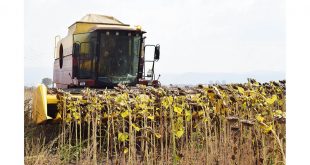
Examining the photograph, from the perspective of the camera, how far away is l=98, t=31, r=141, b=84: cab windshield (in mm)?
7012

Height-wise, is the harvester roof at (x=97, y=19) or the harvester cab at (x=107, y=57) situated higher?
the harvester roof at (x=97, y=19)

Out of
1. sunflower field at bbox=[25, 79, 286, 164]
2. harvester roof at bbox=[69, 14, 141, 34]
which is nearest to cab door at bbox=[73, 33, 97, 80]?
harvester roof at bbox=[69, 14, 141, 34]

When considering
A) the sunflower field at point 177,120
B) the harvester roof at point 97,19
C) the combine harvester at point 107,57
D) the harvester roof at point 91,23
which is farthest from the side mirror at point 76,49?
the sunflower field at point 177,120

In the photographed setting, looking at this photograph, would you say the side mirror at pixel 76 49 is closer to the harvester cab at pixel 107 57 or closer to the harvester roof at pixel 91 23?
the harvester cab at pixel 107 57

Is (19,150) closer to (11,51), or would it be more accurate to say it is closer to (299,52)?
(11,51)

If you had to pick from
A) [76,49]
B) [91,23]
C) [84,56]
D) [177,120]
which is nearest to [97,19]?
[91,23]

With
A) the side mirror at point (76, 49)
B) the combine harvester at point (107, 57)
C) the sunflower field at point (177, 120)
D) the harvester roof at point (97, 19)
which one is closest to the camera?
the sunflower field at point (177, 120)

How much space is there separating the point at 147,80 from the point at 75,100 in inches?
126

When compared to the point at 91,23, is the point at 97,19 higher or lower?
higher

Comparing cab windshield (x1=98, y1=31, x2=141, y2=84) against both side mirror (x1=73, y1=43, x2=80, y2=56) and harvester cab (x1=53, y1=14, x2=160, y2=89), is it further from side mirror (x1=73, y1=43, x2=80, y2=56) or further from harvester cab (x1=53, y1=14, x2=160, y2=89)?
side mirror (x1=73, y1=43, x2=80, y2=56)

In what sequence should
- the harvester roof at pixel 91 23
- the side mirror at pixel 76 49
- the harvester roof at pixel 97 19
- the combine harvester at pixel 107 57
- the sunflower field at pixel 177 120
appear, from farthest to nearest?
the harvester roof at pixel 97 19 → the harvester roof at pixel 91 23 → the side mirror at pixel 76 49 → the combine harvester at pixel 107 57 → the sunflower field at pixel 177 120

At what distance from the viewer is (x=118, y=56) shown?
7.12 meters

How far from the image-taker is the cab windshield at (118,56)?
701 centimetres

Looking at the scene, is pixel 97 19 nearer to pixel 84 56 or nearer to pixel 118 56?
pixel 84 56
